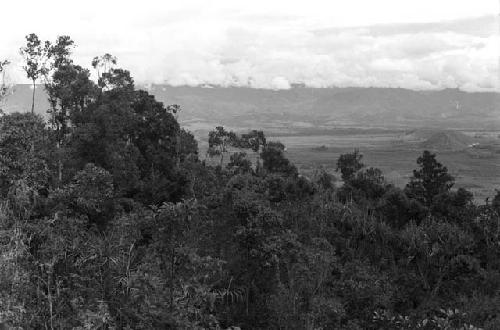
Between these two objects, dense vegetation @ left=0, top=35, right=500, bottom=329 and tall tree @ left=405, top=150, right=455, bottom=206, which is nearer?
dense vegetation @ left=0, top=35, right=500, bottom=329

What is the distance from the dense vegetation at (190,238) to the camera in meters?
15.5

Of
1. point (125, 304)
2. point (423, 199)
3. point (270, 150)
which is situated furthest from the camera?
point (270, 150)

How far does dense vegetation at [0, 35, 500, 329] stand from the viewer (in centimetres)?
1547

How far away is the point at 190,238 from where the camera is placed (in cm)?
2127

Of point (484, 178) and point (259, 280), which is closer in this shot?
point (259, 280)

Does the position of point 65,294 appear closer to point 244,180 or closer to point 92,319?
point 92,319

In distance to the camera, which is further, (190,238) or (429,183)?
(429,183)

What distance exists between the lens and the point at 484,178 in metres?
149

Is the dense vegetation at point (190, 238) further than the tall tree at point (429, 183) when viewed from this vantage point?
No

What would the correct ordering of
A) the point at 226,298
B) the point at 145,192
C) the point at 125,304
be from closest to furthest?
1. the point at 125,304
2. the point at 226,298
3. the point at 145,192

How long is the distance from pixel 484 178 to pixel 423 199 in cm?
11517

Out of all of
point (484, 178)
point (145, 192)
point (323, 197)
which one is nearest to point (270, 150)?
point (323, 197)

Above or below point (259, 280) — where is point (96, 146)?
above

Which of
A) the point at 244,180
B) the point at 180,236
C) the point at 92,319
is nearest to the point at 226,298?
the point at 244,180
